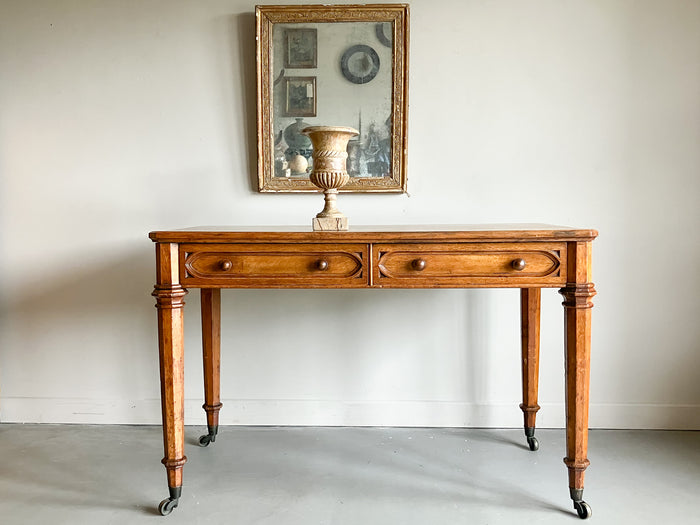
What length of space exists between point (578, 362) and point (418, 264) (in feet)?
2.08

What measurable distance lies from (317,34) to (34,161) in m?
1.53

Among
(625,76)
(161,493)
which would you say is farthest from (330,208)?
(625,76)

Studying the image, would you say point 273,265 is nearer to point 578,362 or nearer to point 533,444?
point 578,362

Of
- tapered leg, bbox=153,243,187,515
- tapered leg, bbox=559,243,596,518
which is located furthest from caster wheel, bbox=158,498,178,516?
tapered leg, bbox=559,243,596,518

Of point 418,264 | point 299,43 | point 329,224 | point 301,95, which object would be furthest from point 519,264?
point 299,43

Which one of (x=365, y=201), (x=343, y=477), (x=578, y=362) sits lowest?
(x=343, y=477)

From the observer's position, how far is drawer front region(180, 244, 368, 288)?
1982 mm

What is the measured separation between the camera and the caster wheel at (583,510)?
1.94 metres

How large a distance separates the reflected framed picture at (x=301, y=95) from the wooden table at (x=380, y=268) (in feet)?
3.17

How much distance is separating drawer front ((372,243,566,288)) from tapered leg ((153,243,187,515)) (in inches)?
27.2

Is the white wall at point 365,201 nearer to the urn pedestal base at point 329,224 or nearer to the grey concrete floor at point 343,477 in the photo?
the grey concrete floor at point 343,477

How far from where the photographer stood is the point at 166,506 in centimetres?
198

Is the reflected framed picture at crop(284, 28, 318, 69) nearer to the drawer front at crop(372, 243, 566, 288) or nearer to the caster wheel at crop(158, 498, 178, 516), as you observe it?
the drawer front at crop(372, 243, 566, 288)

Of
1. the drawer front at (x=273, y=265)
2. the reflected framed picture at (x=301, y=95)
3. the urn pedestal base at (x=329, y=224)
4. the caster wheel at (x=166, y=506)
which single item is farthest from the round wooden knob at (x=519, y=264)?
the caster wheel at (x=166, y=506)
